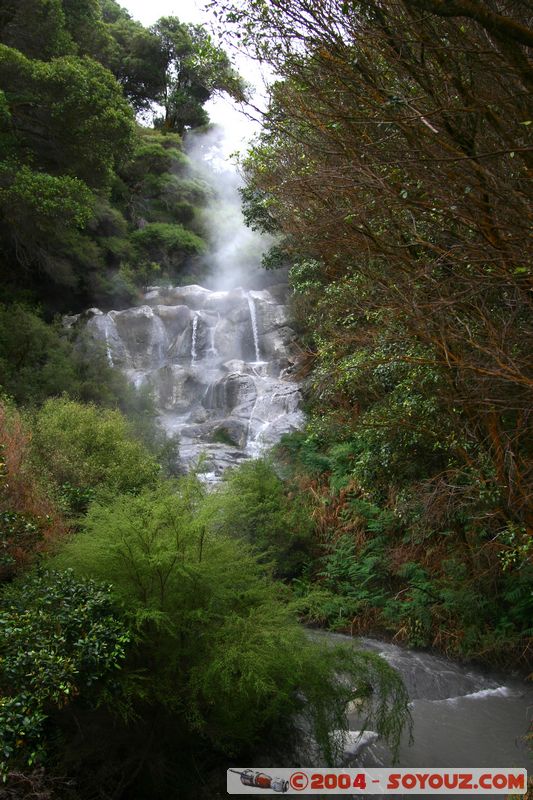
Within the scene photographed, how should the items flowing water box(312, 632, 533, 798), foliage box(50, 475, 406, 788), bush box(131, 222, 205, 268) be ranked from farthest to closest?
bush box(131, 222, 205, 268) < flowing water box(312, 632, 533, 798) < foliage box(50, 475, 406, 788)

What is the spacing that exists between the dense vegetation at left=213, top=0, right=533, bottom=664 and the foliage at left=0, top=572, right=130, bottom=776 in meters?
2.38

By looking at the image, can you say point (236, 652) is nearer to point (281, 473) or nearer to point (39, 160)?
point (281, 473)

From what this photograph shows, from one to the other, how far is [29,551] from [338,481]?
747 centimetres

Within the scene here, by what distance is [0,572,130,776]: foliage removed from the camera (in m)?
4.02

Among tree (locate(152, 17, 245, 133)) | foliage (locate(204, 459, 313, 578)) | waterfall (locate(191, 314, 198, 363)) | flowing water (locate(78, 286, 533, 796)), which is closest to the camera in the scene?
flowing water (locate(78, 286, 533, 796))

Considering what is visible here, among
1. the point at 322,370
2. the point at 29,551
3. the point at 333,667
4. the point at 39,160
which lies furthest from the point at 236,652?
the point at 39,160

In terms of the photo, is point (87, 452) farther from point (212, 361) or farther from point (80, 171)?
point (212, 361)

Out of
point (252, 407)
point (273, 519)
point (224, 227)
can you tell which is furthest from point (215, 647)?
point (224, 227)

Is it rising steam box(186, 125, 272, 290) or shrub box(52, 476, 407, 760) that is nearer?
shrub box(52, 476, 407, 760)

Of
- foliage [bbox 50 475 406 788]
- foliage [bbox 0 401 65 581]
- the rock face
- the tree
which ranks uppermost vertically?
the tree

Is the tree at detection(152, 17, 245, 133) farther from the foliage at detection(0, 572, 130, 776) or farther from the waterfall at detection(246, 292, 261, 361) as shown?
the foliage at detection(0, 572, 130, 776)

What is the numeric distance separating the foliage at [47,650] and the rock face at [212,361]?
35.9 feet

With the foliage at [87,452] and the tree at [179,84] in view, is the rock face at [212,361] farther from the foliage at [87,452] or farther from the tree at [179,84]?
the tree at [179,84]
